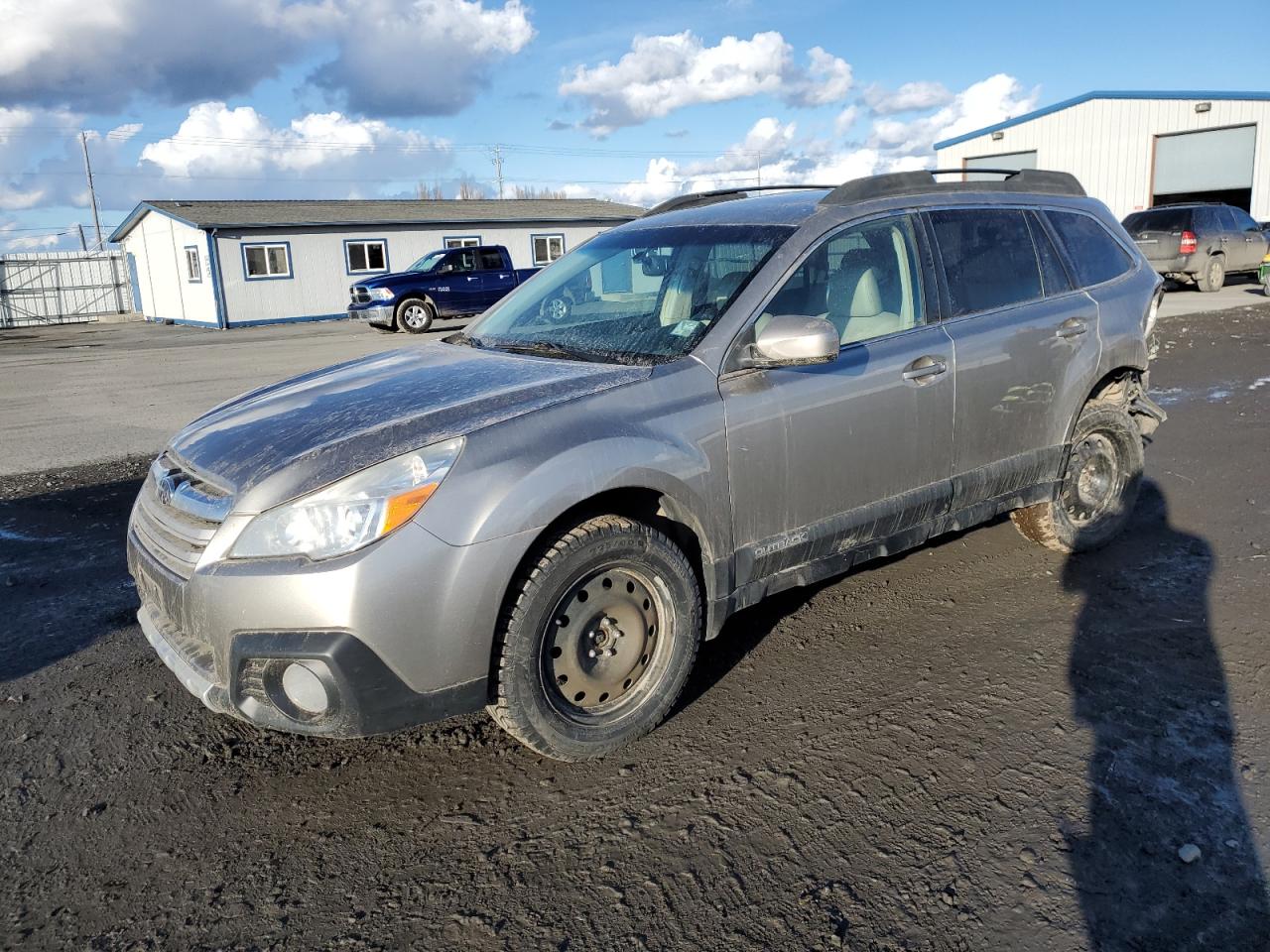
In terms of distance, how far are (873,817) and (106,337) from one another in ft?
96.6

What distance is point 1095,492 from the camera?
5.13 meters

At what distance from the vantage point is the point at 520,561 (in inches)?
115

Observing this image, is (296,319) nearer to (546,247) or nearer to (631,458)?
(546,247)

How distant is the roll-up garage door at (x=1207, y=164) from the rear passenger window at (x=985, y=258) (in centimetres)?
3247

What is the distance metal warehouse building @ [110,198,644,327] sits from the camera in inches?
1124

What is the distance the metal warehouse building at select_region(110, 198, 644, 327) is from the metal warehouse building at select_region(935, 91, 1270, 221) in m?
15.8

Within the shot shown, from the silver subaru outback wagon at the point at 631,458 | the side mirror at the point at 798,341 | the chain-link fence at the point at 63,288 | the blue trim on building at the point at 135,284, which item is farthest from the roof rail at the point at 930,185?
the chain-link fence at the point at 63,288

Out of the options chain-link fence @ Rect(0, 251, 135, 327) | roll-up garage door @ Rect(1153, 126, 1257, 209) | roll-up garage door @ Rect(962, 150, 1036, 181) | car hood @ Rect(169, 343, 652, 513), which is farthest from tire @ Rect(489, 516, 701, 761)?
chain-link fence @ Rect(0, 251, 135, 327)

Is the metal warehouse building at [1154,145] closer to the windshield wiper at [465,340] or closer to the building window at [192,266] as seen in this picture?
the building window at [192,266]

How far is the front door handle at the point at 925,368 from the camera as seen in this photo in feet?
12.8

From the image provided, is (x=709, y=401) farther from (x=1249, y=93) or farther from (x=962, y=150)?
(x=962, y=150)

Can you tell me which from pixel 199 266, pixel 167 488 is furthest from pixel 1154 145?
pixel 167 488

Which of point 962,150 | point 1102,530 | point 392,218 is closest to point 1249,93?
point 962,150

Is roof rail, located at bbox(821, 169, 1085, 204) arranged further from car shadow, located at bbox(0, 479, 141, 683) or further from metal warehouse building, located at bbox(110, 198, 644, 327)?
metal warehouse building, located at bbox(110, 198, 644, 327)
